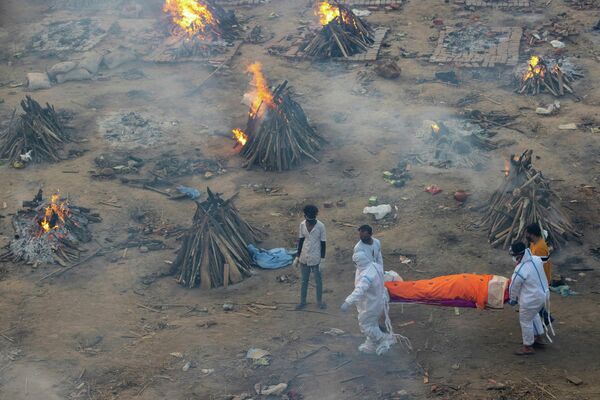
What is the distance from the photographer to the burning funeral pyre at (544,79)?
703 inches

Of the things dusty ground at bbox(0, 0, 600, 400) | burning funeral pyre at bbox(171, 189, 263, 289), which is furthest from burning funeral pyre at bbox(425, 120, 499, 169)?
burning funeral pyre at bbox(171, 189, 263, 289)

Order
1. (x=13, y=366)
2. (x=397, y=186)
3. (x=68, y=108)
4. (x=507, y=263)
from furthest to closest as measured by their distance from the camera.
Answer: (x=68, y=108)
(x=397, y=186)
(x=507, y=263)
(x=13, y=366)

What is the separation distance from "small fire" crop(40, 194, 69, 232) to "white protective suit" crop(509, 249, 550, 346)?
7.94 meters

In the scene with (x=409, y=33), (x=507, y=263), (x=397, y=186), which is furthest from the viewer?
(x=409, y=33)

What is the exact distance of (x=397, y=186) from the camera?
14523 millimetres

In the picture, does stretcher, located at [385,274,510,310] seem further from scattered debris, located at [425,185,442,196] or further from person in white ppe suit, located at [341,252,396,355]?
scattered debris, located at [425,185,442,196]

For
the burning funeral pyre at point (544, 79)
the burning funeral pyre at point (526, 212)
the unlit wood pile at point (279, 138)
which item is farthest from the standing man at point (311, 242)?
the burning funeral pyre at point (544, 79)

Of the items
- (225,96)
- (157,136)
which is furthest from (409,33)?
(157,136)

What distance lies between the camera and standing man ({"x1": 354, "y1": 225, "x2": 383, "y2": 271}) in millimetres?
9438

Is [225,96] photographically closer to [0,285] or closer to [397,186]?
[397,186]

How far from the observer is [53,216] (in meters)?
12.9

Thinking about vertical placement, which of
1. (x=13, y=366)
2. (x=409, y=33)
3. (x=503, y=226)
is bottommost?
(x=13, y=366)

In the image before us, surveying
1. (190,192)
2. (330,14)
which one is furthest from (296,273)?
(330,14)

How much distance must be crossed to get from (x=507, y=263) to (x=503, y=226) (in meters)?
0.80
